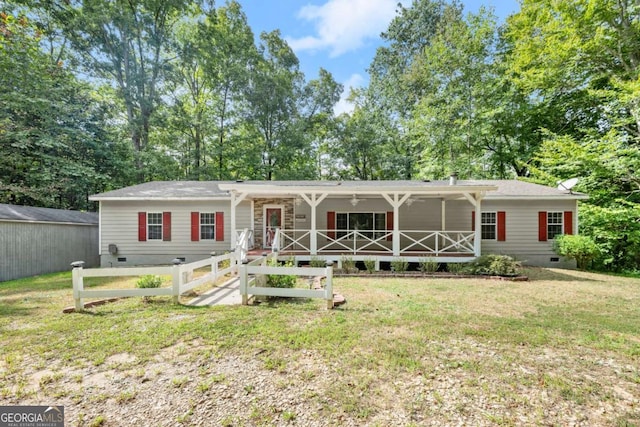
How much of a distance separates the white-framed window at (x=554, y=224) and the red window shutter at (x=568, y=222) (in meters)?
0.12

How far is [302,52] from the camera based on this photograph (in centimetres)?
2075

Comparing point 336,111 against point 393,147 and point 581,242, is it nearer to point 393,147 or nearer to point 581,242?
point 393,147

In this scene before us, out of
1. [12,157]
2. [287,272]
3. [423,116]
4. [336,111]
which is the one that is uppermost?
[336,111]

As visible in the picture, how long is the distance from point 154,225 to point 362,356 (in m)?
11.5

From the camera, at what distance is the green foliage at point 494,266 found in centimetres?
848

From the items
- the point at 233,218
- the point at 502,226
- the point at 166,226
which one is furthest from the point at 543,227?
the point at 166,226

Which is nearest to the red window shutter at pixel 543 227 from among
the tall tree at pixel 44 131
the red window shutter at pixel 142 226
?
the red window shutter at pixel 142 226

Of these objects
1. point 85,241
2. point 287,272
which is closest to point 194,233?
point 85,241

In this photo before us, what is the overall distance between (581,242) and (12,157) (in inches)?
1009

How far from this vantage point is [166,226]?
11.7m

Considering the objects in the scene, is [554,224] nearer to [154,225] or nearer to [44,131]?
[154,225]

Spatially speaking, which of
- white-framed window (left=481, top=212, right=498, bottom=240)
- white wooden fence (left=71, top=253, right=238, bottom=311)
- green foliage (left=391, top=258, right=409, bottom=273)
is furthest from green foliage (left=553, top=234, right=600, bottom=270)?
white wooden fence (left=71, top=253, right=238, bottom=311)

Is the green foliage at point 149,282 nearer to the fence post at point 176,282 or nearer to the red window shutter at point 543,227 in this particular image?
the fence post at point 176,282

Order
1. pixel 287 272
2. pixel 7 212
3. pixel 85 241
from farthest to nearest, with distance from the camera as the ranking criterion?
pixel 85 241 → pixel 7 212 → pixel 287 272
